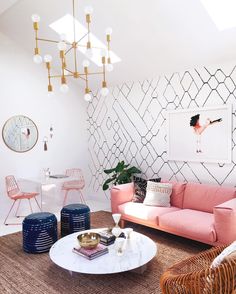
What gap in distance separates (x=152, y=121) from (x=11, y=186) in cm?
268

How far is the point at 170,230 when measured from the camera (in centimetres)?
371

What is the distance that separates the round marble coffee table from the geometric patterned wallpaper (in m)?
1.72

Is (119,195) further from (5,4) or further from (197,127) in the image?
(5,4)

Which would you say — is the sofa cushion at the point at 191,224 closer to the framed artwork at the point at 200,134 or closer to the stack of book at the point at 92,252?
the framed artwork at the point at 200,134

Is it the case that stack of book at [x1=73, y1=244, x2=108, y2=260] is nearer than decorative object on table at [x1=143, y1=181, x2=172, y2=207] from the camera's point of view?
Yes

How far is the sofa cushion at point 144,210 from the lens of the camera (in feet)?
12.9

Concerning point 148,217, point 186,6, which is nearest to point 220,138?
point 148,217

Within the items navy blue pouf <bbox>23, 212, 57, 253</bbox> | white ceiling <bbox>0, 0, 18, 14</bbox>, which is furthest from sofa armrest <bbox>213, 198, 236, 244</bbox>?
white ceiling <bbox>0, 0, 18, 14</bbox>

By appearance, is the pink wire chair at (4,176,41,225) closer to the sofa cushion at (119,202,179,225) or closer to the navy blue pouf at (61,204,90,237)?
the navy blue pouf at (61,204,90,237)

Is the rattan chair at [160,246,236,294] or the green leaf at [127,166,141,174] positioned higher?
the green leaf at [127,166,141,174]

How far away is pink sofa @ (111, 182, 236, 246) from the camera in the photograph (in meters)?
3.17

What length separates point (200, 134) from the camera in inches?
171

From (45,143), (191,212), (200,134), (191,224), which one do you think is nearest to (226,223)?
(191,224)

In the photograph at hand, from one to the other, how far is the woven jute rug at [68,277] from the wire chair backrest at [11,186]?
1.27 meters
